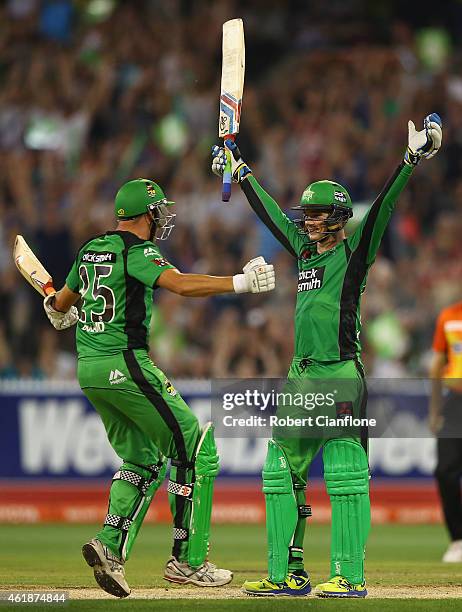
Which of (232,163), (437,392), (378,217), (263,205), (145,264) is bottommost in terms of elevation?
(437,392)

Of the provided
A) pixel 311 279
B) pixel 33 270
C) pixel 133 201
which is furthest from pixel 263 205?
pixel 33 270

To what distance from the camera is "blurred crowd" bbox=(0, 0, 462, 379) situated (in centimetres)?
1421

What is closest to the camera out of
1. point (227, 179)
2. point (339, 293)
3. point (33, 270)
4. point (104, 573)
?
point (104, 573)

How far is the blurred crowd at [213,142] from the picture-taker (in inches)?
559

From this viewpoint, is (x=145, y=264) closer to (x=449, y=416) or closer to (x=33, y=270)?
(x=33, y=270)

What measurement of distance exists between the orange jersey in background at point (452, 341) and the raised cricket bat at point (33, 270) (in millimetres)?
3443

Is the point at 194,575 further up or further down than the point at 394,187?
further down

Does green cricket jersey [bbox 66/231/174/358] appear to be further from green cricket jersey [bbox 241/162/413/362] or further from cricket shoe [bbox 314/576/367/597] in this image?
cricket shoe [bbox 314/576/367/597]

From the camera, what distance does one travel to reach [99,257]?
7.32 m

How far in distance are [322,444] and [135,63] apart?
35.3 ft

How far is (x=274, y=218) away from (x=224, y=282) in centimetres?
90

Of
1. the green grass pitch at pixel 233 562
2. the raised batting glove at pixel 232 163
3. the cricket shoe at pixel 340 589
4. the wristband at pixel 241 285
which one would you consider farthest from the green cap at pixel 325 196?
the green grass pitch at pixel 233 562

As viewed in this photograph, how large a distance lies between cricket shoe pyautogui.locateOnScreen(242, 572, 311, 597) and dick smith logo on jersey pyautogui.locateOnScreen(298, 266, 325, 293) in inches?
63.5

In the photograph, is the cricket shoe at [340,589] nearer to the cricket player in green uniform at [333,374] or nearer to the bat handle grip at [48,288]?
the cricket player in green uniform at [333,374]
